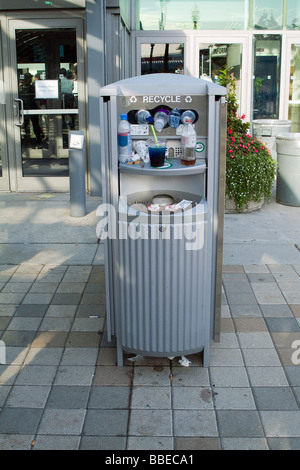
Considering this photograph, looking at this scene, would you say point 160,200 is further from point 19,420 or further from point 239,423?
point 19,420

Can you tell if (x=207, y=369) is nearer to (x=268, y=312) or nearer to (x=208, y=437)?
(x=208, y=437)

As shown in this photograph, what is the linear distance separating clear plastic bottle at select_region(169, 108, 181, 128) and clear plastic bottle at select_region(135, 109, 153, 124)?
0.46 feet

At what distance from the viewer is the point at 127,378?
12.4 ft

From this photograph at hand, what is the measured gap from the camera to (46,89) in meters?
8.66

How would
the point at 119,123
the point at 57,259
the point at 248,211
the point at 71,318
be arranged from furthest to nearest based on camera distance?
the point at 248,211
the point at 57,259
the point at 71,318
the point at 119,123

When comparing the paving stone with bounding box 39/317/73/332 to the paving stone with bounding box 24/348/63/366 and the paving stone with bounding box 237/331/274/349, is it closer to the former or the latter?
the paving stone with bounding box 24/348/63/366

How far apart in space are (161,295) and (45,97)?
19.5 ft

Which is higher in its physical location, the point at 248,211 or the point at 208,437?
the point at 248,211

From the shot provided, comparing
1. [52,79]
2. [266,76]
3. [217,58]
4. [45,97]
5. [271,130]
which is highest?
[217,58]

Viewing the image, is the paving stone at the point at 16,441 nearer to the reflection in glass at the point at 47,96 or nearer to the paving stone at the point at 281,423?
the paving stone at the point at 281,423

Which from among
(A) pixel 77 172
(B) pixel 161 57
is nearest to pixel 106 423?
(A) pixel 77 172
